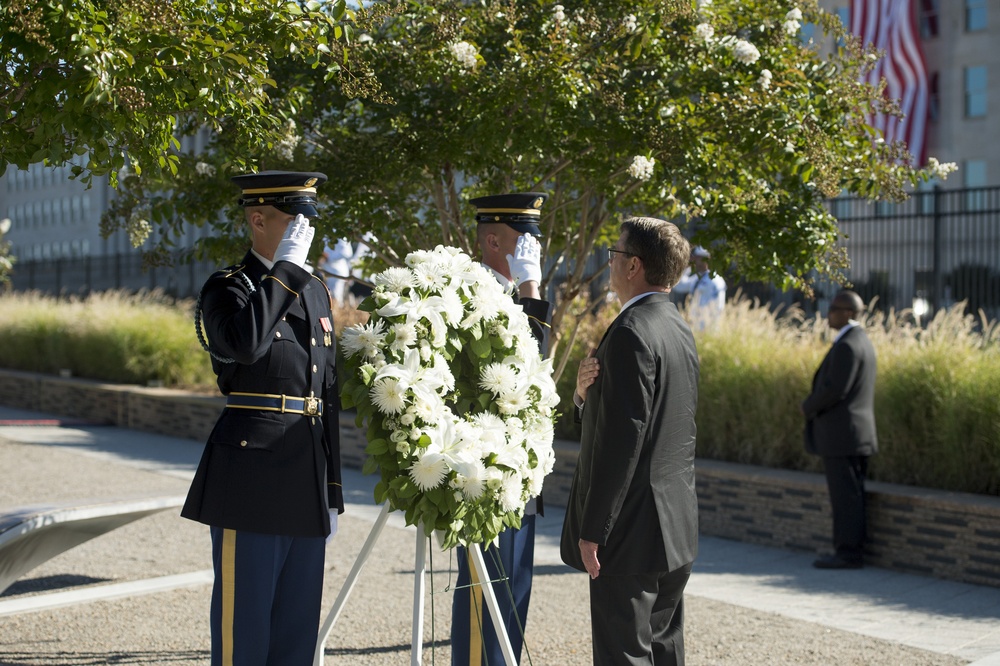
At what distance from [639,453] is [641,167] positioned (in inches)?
76.4

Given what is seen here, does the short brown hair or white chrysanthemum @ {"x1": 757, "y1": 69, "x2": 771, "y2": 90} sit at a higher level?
white chrysanthemum @ {"x1": 757, "y1": 69, "x2": 771, "y2": 90}

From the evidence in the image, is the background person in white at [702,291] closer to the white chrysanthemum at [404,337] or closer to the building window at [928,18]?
the white chrysanthemum at [404,337]

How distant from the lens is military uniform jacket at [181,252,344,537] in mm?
3775

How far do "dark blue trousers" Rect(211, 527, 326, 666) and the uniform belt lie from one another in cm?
44

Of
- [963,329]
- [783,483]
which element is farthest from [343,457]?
[963,329]

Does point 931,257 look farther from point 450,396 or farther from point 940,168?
point 450,396

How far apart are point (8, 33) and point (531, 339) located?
75.3 inches

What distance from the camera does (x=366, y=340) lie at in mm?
3662

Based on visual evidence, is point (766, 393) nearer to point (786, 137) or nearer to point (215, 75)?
point (786, 137)

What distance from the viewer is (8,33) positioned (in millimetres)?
3264

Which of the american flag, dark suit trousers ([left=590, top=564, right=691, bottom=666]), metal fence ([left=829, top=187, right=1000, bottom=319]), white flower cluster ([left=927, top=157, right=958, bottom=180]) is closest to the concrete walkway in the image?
dark suit trousers ([left=590, top=564, right=691, bottom=666])

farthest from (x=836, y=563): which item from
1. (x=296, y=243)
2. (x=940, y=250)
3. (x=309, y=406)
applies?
(x=940, y=250)

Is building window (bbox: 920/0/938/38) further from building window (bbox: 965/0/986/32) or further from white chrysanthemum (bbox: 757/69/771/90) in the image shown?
white chrysanthemum (bbox: 757/69/771/90)

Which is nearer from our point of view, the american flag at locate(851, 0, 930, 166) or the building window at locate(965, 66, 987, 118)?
the american flag at locate(851, 0, 930, 166)
